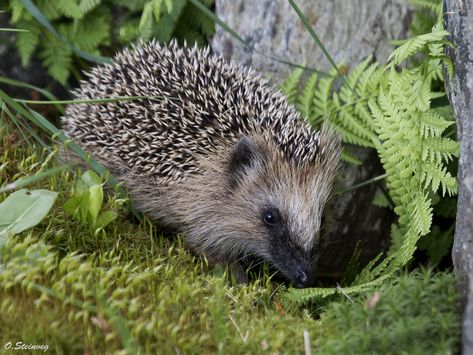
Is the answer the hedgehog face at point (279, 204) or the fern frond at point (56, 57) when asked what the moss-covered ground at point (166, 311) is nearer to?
the hedgehog face at point (279, 204)

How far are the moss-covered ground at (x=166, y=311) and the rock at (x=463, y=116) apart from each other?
0.10 metres

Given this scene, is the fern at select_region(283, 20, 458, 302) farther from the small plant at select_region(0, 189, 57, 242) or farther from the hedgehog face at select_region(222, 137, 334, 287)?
the small plant at select_region(0, 189, 57, 242)

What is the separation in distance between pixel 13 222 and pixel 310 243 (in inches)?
65.8

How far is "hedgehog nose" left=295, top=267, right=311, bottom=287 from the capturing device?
13.6 feet

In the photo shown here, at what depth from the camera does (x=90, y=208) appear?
388 cm

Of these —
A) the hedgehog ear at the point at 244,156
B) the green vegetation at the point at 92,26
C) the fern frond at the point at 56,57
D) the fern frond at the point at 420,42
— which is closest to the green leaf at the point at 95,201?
the hedgehog ear at the point at 244,156

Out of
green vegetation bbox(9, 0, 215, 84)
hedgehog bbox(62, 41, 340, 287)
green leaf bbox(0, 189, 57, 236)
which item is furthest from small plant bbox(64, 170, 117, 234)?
green vegetation bbox(9, 0, 215, 84)

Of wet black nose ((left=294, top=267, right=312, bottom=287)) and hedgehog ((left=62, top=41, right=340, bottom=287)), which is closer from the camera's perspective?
wet black nose ((left=294, top=267, right=312, bottom=287))

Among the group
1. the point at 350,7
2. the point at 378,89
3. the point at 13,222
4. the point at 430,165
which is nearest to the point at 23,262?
the point at 13,222

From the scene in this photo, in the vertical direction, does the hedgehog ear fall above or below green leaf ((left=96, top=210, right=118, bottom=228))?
above

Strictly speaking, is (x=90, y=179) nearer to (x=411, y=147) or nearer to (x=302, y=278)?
(x=302, y=278)

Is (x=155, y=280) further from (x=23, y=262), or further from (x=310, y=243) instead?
(x=310, y=243)

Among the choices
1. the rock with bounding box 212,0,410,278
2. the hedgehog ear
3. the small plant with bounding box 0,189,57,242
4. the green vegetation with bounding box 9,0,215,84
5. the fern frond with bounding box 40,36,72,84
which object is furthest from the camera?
the fern frond with bounding box 40,36,72,84

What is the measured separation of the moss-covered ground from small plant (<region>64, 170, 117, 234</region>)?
0.06 meters
